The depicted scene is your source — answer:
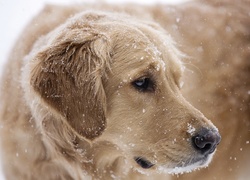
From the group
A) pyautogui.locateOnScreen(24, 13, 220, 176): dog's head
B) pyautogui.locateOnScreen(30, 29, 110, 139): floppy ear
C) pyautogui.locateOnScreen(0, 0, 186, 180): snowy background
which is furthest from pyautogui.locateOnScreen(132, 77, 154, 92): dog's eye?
pyautogui.locateOnScreen(0, 0, 186, 180): snowy background

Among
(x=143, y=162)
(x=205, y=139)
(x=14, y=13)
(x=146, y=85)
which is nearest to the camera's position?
(x=205, y=139)

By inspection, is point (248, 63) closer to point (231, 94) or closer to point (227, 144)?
point (231, 94)

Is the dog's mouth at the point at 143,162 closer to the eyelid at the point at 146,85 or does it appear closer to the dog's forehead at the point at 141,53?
the eyelid at the point at 146,85

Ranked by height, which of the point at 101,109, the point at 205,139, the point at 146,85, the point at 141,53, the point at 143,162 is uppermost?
the point at 141,53

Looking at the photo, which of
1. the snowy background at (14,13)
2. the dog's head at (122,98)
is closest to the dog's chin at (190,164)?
the dog's head at (122,98)

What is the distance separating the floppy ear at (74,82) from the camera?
3609 mm

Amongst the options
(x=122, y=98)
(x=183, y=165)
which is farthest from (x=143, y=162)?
(x=122, y=98)

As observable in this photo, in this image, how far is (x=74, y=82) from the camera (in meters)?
3.63

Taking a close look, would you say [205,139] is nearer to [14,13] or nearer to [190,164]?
[190,164]

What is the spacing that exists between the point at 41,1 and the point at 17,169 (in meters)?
3.47

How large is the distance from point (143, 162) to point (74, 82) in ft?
2.72

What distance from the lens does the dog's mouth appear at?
3820 millimetres

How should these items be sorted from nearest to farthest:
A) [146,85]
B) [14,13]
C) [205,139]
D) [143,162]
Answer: [205,139] → [146,85] → [143,162] → [14,13]

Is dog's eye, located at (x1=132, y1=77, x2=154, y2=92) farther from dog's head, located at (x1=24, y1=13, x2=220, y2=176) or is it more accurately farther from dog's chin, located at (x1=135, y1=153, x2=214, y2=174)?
dog's chin, located at (x1=135, y1=153, x2=214, y2=174)
